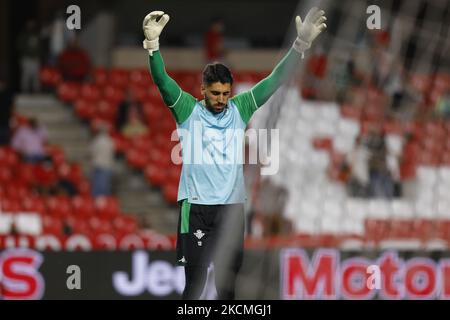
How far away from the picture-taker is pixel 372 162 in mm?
11445

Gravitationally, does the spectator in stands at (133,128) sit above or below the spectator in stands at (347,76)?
below

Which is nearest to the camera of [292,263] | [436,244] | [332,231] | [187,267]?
[187,267]

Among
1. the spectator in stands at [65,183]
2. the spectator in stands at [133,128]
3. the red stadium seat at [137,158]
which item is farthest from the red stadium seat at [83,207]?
the spectator in stands at [133,128]

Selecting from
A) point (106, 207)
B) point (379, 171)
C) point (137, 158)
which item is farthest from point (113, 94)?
point (379, 171)

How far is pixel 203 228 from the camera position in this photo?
4.31 metres

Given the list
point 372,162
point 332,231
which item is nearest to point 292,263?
point 372,162

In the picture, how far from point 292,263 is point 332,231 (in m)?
2.83

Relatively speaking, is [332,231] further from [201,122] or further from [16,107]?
[201,122]

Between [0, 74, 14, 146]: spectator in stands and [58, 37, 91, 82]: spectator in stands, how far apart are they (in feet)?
2.43

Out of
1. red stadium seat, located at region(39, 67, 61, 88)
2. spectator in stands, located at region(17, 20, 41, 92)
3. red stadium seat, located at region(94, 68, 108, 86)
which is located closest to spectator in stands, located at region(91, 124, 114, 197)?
red stadium seat, located at region(94, 68, 108, 86)

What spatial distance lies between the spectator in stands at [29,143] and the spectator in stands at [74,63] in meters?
1.36

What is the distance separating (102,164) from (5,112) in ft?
6.16

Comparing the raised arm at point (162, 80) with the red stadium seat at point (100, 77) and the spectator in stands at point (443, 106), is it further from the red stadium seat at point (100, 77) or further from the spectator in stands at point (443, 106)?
the red stadium seat at point (100, 77)

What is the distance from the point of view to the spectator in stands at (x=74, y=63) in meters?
14.9
